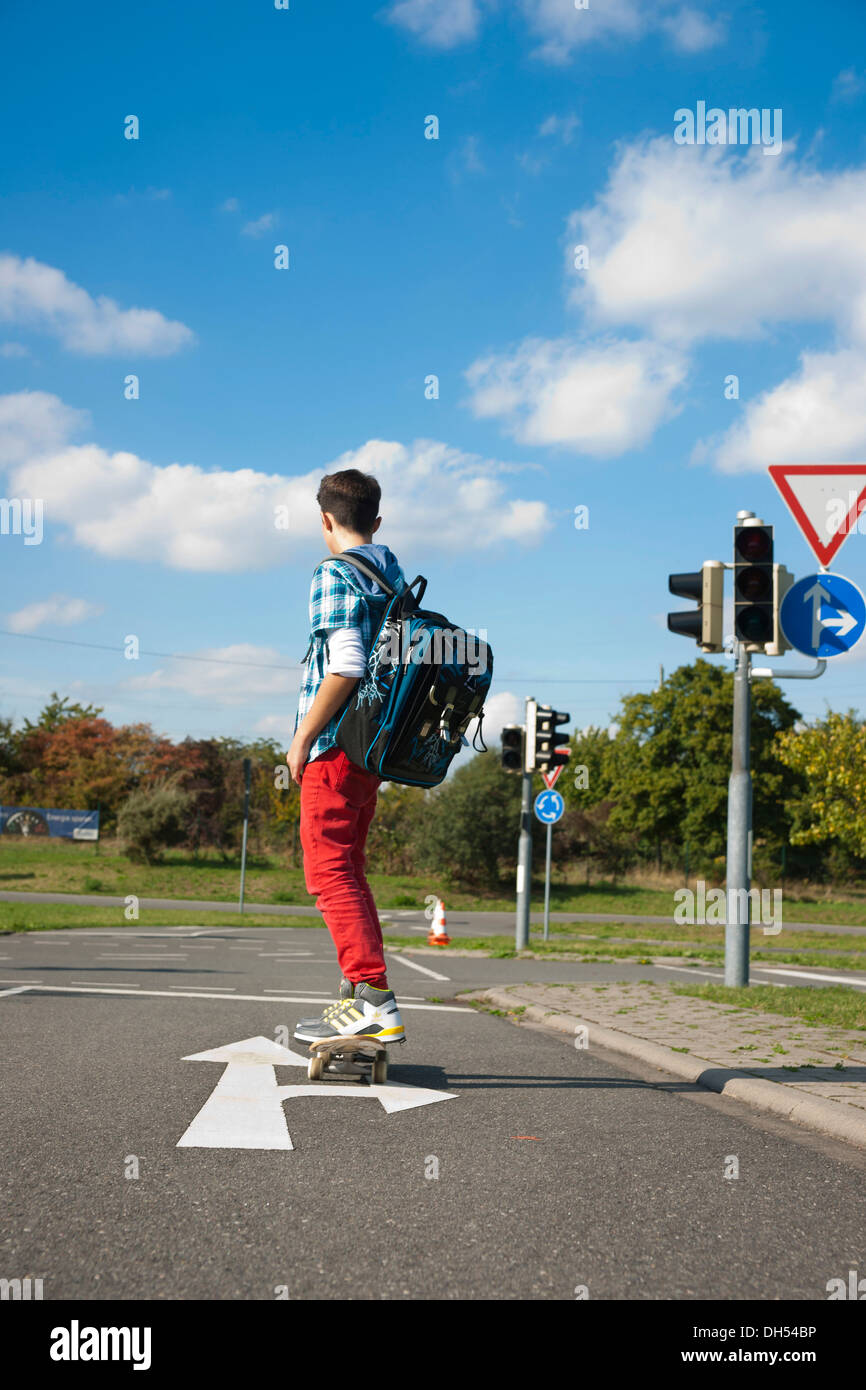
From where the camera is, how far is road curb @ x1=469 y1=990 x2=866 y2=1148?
14.0ft

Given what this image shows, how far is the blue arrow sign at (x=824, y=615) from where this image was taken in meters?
9.14

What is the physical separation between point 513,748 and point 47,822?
32837 millimetres

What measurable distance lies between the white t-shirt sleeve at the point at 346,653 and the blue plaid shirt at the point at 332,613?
0.11ft

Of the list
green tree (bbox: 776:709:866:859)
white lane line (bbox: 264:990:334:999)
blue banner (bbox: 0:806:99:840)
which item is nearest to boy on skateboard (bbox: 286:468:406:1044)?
white lane line (bbox: 264:990:334:999)

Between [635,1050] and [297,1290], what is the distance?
166 inches

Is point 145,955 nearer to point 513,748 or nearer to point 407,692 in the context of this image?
point 513,748

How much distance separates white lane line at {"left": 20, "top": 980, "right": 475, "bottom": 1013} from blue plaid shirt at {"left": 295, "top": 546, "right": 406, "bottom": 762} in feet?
13.5

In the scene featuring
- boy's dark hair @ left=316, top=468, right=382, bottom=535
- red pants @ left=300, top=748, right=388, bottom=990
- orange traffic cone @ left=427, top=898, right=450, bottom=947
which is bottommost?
orange traffic cone @ left=427, top=898, right=450, bottom=947

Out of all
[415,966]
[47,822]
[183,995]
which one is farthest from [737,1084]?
[47,822]

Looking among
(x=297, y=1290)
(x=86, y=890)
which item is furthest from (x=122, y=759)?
(x=297, y=1290)

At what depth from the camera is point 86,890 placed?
31484 mm

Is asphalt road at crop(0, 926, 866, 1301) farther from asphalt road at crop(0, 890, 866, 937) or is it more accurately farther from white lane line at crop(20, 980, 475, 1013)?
asphalt road at crop(0, 890, 866, 937)

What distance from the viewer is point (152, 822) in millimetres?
37688
